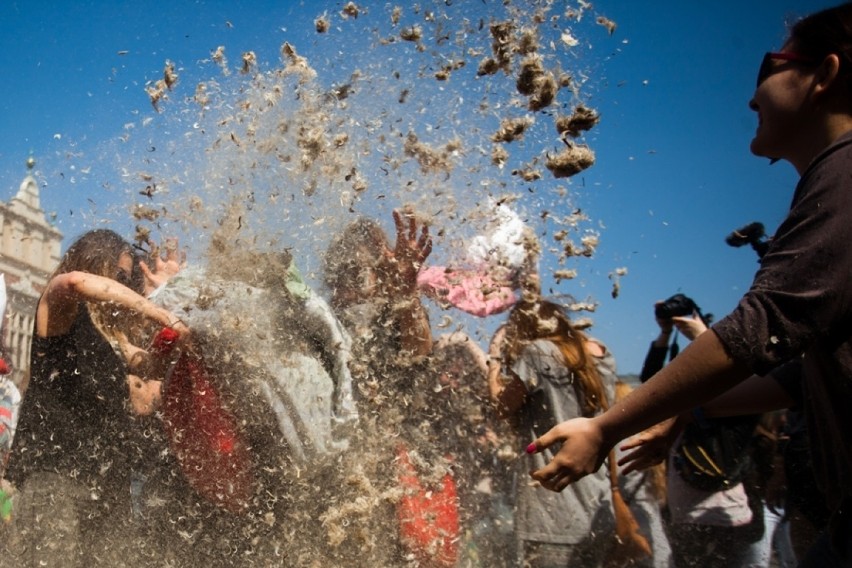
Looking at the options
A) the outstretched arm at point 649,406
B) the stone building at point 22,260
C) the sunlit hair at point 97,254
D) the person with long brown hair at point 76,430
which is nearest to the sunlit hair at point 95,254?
the sunlit hair at point 97,254

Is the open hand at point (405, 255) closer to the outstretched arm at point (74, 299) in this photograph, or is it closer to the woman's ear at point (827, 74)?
the outstretched arm at point (74, 299)

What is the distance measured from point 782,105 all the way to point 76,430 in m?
2.84

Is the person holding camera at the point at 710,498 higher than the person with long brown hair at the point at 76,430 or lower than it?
lower

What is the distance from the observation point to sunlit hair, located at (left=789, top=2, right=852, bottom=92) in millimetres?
1655

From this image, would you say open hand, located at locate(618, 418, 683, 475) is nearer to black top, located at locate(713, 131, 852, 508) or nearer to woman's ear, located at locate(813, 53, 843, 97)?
black top, located at locate(713, 131, 852, 508)

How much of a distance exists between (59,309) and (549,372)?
2.08m

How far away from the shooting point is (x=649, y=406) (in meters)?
1.57

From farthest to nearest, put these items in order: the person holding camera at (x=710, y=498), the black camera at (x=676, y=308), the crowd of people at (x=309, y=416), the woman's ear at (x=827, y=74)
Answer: the black camera at (x=676, y=308) → the person holding camera at (x=710, y=498) → the crowd of people at (x=309, y=416) → the woman's ear at (x=827, y=74)

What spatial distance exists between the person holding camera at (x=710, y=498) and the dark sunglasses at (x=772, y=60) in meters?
2.02

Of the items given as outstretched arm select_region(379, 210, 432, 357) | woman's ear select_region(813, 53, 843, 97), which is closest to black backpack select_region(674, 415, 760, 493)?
outstretched arm select_region(379, 210, 432, 357)

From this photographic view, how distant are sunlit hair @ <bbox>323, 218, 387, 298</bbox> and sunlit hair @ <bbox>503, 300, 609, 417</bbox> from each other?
694mm

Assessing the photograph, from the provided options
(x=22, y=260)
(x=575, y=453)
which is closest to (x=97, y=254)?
(x=22, y=260)

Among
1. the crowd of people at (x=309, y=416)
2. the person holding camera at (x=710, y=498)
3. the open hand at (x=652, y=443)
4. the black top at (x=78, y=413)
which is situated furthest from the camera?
the person holding camera at (x=710, y=498)

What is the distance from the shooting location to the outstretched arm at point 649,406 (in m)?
1.49
